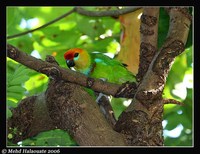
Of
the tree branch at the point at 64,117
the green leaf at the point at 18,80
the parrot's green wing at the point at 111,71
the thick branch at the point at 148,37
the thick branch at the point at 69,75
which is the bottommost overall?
the tree branch at the point at 64,117

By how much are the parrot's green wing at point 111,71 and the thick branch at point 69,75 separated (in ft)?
0.39

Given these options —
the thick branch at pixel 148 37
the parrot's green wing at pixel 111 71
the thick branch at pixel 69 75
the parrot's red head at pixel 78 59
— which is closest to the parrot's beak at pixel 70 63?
the parrot's red head at pixel 78 59

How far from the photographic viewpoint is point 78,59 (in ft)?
6.33

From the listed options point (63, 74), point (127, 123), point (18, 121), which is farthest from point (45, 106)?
point (127, 123)

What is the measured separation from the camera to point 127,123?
1584mm

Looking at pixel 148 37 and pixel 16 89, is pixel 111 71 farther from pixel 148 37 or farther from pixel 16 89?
pixel 16 89

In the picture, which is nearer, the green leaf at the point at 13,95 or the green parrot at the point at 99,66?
the green leaf at the point at 13,95

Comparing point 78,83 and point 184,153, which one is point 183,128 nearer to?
point 184,153

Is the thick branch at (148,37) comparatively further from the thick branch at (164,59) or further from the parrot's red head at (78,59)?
the parrot's red head at (78,59)

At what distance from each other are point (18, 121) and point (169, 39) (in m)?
0.82

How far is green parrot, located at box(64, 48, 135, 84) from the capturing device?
186 centimetres

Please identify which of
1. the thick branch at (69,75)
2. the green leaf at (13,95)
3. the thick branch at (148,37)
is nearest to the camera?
the thick branch at (69,75)

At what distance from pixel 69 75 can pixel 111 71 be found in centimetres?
32

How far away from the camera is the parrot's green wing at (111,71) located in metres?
1.86
